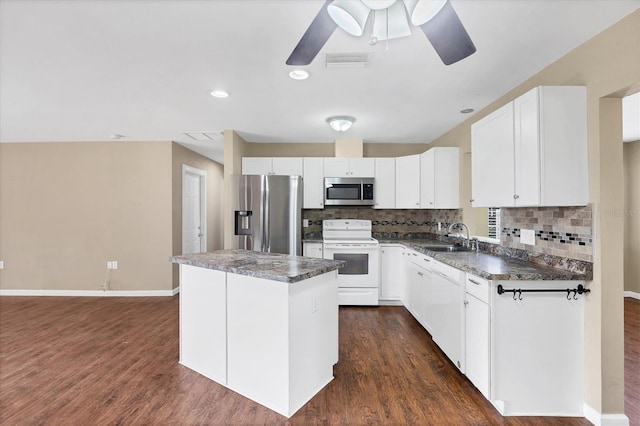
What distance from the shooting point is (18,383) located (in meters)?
2.25

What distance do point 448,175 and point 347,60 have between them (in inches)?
90.1

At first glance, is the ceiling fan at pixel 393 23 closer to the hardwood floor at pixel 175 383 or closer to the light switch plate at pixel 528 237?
the light switch plate at pixel 528 237

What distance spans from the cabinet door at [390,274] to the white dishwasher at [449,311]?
1.14 meters

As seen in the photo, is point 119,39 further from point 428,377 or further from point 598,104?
point 428,377

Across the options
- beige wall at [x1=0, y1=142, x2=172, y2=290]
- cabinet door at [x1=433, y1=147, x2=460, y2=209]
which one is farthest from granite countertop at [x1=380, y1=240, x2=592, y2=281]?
beige wall at [x1=0, y1=142, x2=172, y2=290]

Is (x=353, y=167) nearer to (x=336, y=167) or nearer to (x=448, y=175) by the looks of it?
(x=336, y=167)

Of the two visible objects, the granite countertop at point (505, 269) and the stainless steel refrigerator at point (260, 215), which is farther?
the stainless steel refrigerator at point (260, 215)

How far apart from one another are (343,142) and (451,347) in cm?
305

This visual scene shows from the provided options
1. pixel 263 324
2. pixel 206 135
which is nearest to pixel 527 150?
pixel 263 324

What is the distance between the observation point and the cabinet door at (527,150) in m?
1.94

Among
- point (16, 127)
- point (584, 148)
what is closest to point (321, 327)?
point (584, 148)

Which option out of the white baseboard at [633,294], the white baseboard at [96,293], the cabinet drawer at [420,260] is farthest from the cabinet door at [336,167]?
the white baseboard at [633,294]

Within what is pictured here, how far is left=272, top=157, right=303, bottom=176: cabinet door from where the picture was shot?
432 cm

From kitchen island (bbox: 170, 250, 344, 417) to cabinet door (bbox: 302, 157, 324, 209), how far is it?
197cm
